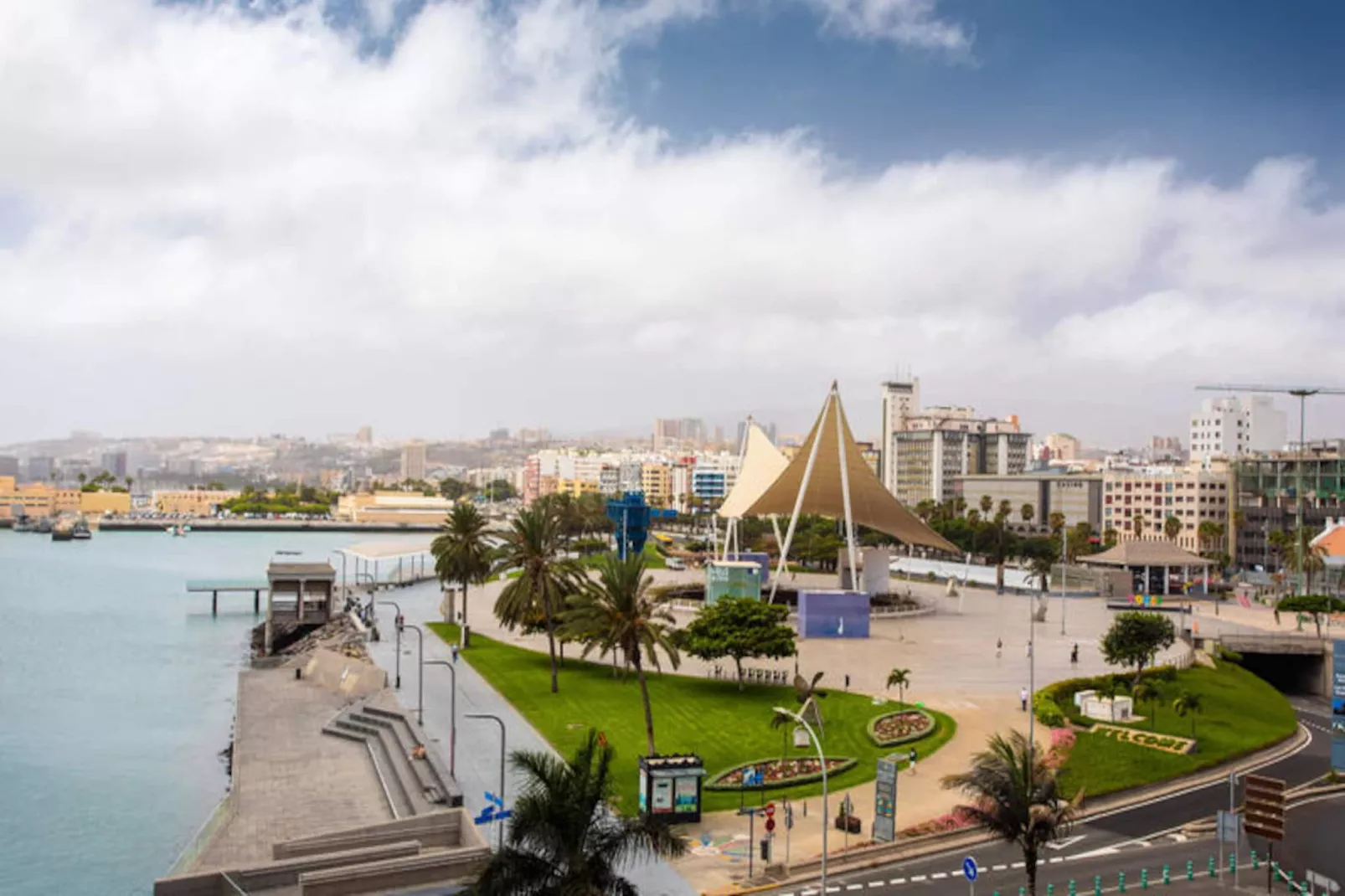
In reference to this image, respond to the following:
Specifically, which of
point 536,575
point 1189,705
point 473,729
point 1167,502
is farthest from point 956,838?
point 1167,502

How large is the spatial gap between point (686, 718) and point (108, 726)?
21532 mm

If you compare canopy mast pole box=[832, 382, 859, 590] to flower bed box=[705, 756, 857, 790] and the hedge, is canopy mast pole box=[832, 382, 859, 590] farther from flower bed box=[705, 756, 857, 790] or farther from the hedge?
flower bed box=[705, 756, 857, 790]

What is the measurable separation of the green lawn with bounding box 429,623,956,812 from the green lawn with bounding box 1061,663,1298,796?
14.3 feet

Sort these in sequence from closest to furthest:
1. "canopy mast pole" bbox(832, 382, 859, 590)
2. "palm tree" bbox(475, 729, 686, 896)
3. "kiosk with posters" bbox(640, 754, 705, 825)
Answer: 1. "palm tree" bbox(475, 729, 686, 896)
2. "kiosk with posters" bbox(640, 754, 705, 825)
3. "canopy mast pole" bbox(832, 382, 859, 590)

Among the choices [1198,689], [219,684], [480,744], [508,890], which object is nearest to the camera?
[508,890]

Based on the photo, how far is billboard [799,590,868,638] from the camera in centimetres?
5425

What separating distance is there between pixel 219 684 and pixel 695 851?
1294 inches

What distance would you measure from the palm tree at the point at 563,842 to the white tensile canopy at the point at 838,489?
43394mm

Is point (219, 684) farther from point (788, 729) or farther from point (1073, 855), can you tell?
point (1073, 855)

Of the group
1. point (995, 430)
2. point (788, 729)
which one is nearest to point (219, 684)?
point (788, 729)

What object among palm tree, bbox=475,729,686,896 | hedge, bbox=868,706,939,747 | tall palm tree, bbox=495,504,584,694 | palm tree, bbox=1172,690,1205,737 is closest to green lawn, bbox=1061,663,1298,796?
palm tree, bbox=1172,690,1205,737

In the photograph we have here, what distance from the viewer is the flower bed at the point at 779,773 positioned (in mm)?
28203

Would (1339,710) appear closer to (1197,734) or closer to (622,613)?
(1197,734)

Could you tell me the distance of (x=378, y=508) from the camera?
649 feet
